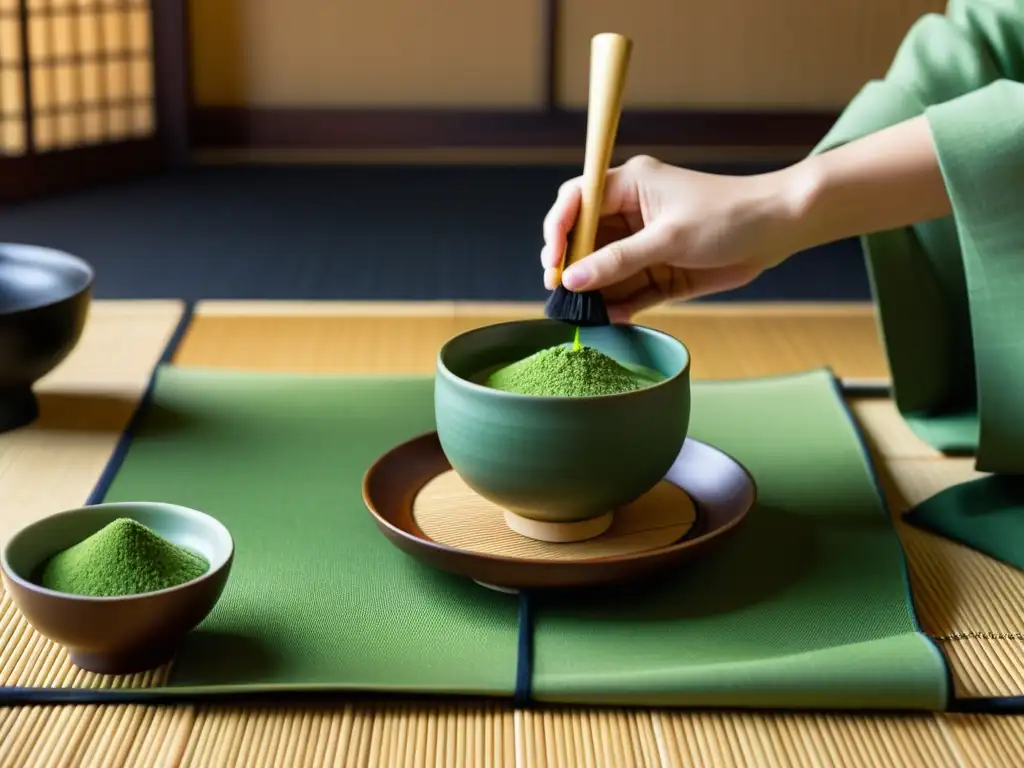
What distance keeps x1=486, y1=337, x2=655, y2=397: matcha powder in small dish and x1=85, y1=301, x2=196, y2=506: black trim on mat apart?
0.37 metres

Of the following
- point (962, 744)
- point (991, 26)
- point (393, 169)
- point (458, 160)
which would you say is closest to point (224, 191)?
point (393, 169)

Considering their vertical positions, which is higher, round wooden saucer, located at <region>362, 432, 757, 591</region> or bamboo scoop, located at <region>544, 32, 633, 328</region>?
bamboo scoop, located at <region>544, 32, 633, 328</region>

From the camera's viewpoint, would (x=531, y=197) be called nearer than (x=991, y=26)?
No

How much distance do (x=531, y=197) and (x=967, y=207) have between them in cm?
182

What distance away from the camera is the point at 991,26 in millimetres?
1265

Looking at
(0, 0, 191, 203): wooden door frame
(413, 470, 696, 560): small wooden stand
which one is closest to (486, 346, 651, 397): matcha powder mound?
(413, 470, 696, 560): small wooden stand

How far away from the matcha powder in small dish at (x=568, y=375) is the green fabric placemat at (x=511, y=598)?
146 mm

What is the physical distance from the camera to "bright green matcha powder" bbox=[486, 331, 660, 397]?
35.4 inches

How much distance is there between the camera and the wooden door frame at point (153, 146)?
9.29 ft

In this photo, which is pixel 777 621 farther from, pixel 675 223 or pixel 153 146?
pixel 153 146

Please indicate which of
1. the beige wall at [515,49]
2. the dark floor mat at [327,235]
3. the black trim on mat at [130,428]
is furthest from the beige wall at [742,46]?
the black trim on mat at [130,428]

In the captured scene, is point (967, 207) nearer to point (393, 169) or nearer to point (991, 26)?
point (991, 26)

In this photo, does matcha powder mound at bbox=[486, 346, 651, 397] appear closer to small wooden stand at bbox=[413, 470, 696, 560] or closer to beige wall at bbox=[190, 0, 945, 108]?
small wooden stand at bbox=[413, 470, 696, 560]

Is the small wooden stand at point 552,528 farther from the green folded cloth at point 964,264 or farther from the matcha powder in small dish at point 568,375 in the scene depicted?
the green folded cloth at point 964,264
